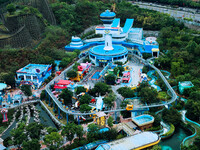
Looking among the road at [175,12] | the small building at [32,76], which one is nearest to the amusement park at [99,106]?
the small building at [32,76]

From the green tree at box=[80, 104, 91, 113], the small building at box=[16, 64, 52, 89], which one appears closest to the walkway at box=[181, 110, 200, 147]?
the green tree at box=[80, 104, 91, 113]

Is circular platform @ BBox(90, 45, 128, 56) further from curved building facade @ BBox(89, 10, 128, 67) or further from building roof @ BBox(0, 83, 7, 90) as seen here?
building roof @ BBox(0, 83, 7, 90)

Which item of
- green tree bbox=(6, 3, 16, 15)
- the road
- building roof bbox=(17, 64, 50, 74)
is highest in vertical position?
green tree bbox=(6, 3, 16, 15)

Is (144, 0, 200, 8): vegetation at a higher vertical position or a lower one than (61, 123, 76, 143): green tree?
higher

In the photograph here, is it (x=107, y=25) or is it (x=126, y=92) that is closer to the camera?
(x=126, y=92)

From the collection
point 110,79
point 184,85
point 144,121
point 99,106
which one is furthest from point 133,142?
point 110,79

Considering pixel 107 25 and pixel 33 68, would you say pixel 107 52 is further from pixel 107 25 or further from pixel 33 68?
pixel 33 68

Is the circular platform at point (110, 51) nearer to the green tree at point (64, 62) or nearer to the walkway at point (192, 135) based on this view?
the green tree at point (64, 62)
